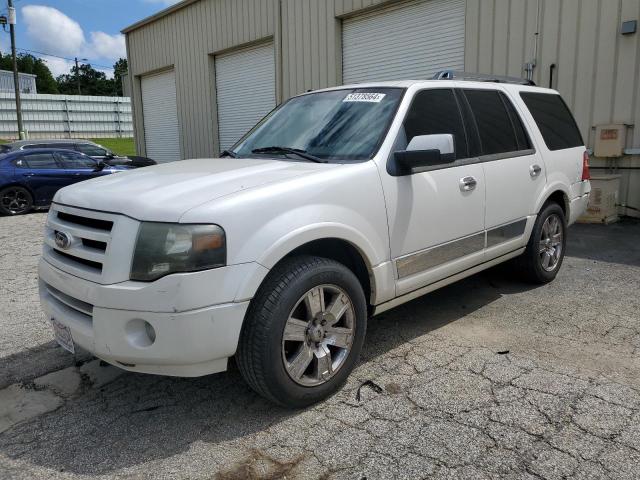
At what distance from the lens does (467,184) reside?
3891mm

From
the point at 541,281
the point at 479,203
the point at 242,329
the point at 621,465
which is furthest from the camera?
the point at 541,281

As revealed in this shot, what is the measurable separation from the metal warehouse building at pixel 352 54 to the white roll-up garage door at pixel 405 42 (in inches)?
0.8

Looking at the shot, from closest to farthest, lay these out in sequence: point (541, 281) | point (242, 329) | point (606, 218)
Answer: point (242, 329) < point (541, 281) < point (606, 218)

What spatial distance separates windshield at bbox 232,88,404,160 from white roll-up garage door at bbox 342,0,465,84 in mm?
6757

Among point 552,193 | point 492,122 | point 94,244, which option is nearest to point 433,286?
point 492,122

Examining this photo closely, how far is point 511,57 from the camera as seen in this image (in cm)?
903

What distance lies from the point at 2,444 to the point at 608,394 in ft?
10.9

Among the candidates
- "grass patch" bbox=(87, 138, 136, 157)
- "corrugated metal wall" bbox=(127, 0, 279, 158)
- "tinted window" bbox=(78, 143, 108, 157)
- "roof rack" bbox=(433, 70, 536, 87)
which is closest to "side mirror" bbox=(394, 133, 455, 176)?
"roof rack" bbox=(433, 70, 536, 87)

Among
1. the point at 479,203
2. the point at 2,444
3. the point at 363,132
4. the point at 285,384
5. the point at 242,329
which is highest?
the point at 363,132

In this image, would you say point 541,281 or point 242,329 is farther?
point 541,281

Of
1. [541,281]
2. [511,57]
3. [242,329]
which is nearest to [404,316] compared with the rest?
[541,281]

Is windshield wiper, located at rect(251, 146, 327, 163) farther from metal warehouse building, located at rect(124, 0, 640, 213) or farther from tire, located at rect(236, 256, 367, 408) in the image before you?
metal warehouse building, located at rect(124, 0, 640, 213)

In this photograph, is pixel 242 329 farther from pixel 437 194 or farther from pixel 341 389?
pixel 437 194

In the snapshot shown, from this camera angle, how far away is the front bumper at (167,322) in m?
2.51
